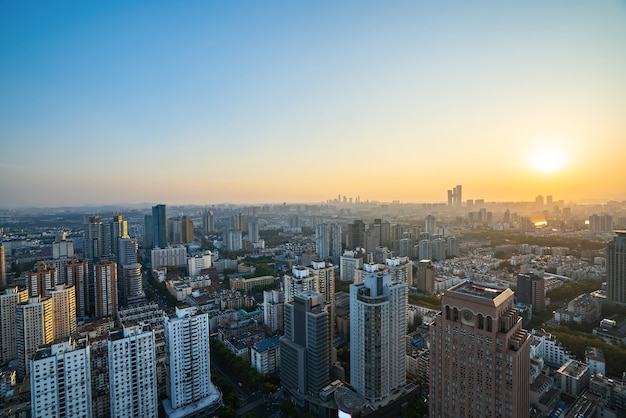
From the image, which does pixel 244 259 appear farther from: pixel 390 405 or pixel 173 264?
pixel 390 405

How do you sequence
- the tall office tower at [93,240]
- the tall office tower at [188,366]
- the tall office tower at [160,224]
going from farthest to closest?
the tall office tower at [160,224], the tall office tower at [93,240], the tall office tower at [188,366]

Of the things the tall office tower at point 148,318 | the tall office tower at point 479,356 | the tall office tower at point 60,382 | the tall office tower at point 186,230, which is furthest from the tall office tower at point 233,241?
the tall office tower at point 479,356

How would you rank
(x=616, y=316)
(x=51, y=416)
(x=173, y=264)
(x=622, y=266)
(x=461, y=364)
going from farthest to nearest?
1. (x=173, y=264)
2. (x=622, y=266)
3. (x=616, y=316)
4. (x=51, y=416)
5. (x=461, y=364)

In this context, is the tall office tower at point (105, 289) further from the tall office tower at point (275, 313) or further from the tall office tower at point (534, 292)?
the tall office tower at point (534, 292)

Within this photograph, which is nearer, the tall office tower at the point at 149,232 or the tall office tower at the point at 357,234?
the tall office tower at the point at 357,234

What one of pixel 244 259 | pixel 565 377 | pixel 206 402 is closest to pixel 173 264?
pixel 244 259

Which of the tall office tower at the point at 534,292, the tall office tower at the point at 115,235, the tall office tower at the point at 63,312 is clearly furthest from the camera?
the tall office tower at the point at 115,235

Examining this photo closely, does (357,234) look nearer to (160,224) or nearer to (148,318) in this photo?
(160,224)

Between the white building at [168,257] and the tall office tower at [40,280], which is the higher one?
the tall office tower at [40,280]
